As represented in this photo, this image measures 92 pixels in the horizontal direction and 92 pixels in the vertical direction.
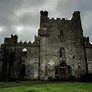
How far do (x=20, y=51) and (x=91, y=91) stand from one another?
71.0 feet

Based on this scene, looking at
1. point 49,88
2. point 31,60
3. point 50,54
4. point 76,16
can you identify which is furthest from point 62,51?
point 49,88

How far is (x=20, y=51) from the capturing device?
129ft

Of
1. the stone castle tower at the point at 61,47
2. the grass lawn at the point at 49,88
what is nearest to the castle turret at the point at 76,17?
the stone castle tower at the point at 61,47

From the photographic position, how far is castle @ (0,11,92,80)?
126 feet

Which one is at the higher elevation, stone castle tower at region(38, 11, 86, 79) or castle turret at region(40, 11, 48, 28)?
castle turret at region(40, 11, 48, 28)

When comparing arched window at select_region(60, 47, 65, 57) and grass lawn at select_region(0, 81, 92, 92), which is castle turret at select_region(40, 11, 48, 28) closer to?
arched window at select_region(60, 47, 65, 57)

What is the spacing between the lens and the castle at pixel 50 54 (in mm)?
38500

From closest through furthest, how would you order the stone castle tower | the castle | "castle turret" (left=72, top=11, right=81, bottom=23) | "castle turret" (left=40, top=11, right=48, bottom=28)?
1. the castle
2. the stone castle tower
3. "castle turret" (left=40, top=11, right=48, bottom=28)
4. "castle turret" (left=72, top=11, right=81, bottom=23)

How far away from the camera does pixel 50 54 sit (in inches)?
1569

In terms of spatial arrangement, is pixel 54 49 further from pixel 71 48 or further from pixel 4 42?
pixel 4 42

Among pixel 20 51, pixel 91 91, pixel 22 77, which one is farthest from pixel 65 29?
pixel 91 91

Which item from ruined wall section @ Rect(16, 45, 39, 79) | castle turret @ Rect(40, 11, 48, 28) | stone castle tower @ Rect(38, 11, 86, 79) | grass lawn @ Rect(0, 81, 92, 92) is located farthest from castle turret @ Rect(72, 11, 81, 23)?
grass lawn @ Rect(0, 81, 92, 92)

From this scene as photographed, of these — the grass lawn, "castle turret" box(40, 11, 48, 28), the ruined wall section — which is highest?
"castle turret" box(40, 11, 48, 28)

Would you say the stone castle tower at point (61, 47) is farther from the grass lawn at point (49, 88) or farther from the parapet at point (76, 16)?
the grass lawn at point (49, 88)
